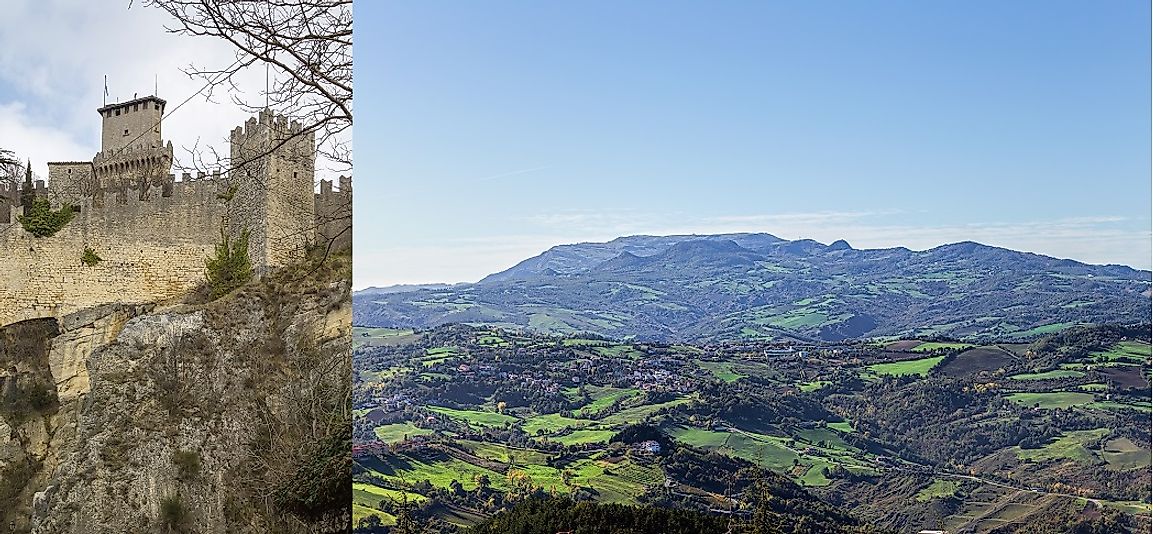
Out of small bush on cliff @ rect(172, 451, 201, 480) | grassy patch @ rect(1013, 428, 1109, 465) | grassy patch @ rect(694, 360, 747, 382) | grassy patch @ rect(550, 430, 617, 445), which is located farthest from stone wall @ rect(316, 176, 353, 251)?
grassy patch @ rect(1013, 428, 1109, 465)

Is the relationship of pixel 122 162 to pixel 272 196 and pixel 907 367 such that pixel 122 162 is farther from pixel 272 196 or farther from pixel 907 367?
pixel 907 367

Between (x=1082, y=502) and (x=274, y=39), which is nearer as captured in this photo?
(x=274, y=39)

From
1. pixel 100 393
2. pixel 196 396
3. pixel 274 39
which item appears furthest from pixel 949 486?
pixel 100 393

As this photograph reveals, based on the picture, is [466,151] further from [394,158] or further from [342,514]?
[342,514]

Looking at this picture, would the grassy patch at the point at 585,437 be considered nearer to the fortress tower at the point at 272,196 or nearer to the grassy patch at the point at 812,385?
the grassy patch at the point at 812,385

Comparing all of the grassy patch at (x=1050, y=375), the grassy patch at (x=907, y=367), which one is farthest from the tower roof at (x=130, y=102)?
the grassy patch at (x=1050, y=375)

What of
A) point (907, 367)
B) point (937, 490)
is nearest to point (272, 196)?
point (907, 367)

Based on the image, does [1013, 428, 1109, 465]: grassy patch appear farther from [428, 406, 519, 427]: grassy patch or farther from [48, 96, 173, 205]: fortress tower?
[48, 96, 173, 205]: fortress tower
